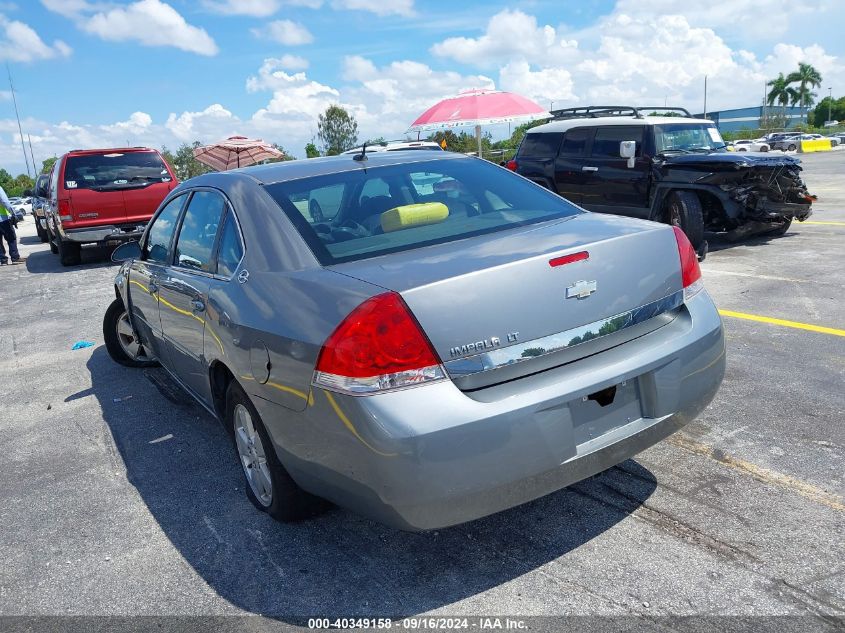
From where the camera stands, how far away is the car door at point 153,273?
451cm

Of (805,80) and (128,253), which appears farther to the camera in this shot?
(805,80)

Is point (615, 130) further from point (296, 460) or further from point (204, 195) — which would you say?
point (296, 460)

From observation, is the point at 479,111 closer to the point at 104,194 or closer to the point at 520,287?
the point at 104,194

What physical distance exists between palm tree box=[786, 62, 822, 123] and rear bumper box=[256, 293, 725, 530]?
102 metres

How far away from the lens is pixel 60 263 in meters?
14.3

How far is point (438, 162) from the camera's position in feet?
13.1

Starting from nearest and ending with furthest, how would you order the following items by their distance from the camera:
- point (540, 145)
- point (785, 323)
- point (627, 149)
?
point (785, 323) < point (627, 149) < point (540, 145)

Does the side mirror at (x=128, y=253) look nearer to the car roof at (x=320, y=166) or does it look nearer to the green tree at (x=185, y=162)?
the car roof at (x=320, y=166)

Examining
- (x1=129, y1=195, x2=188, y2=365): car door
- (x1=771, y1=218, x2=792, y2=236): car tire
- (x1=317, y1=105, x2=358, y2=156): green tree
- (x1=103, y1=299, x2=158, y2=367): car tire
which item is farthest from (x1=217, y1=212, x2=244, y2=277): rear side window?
(x1=317, y1=105, x2=358, y2=156): green tree

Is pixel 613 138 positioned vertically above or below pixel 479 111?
below

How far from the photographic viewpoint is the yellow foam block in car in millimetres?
3379

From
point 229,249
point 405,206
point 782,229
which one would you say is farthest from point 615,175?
point 229,249

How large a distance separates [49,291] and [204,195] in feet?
26.3

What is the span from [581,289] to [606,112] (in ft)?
36.1
